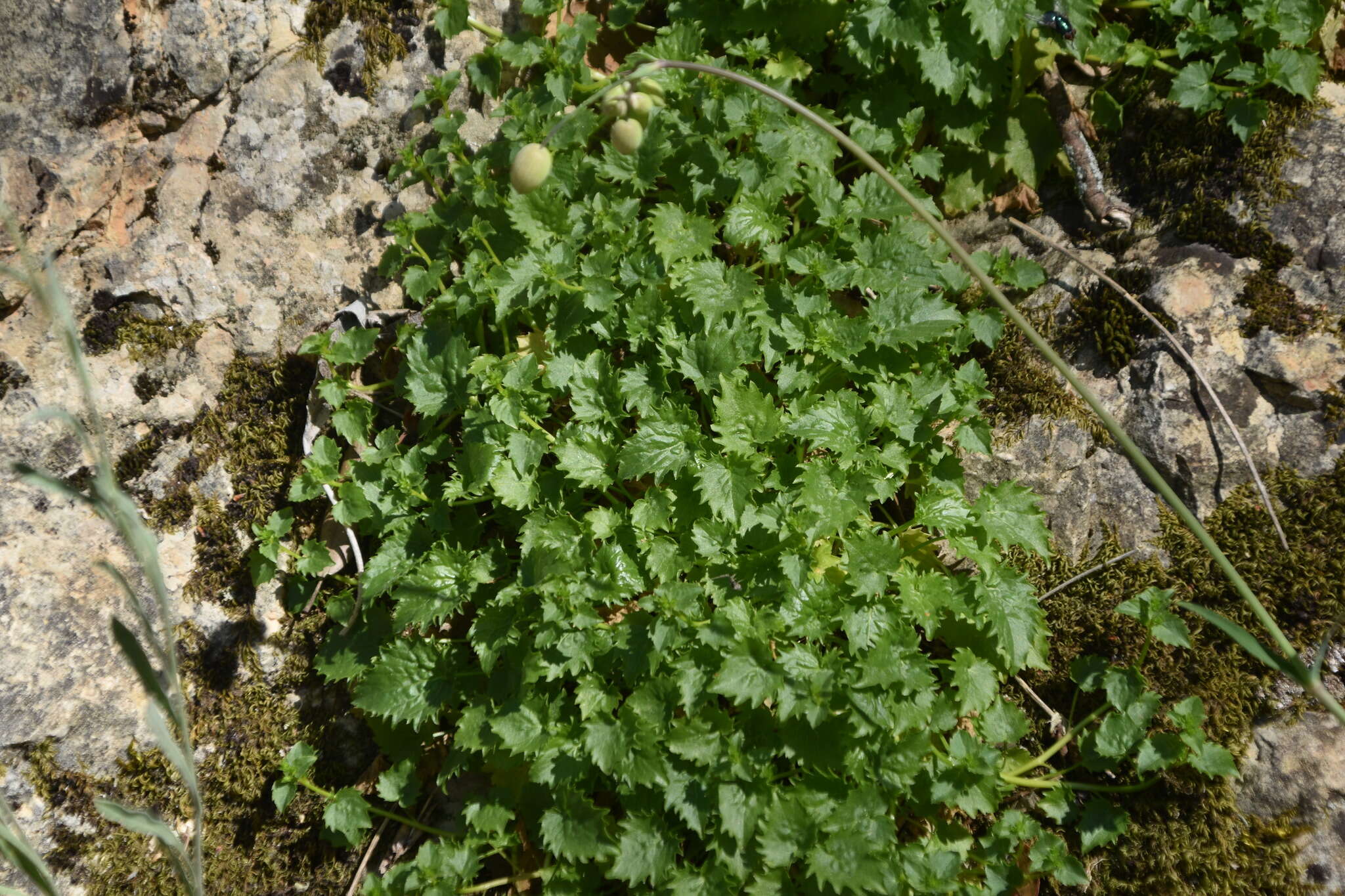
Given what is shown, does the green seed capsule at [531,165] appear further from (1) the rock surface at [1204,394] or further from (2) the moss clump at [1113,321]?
(2) the moss clump at [1113,321]

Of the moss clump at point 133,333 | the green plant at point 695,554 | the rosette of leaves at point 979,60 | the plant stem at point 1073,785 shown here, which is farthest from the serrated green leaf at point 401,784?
the rosette of leaves at point 979,60

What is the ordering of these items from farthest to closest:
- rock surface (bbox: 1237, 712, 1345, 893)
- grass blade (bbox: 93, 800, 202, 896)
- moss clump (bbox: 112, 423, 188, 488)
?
moss clump (bbox: 112, 423, 188, 488), rock surface (bbox: 1237, 712, 1345, 893), grass blade (bbox: 93, 800, 202, 896)

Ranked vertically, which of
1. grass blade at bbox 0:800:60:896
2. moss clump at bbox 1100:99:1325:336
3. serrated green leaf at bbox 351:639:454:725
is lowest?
serrated green leaf at bbox 351:639:454:725

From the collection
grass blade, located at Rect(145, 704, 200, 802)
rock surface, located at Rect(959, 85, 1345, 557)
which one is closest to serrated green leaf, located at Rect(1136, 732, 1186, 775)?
rock surface, located at Rect(959, 85, 1345, 557)

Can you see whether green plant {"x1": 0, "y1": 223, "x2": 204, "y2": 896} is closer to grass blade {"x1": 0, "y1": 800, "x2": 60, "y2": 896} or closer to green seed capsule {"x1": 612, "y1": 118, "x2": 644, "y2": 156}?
grass blade {"x1": 0, "y1": 800, "x2": 60, "y2": 896}

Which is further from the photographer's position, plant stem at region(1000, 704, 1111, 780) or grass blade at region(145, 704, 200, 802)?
plant stem at region(1000, 704, 1111, 780)

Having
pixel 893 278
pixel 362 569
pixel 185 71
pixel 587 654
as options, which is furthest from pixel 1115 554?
pixel 185 71
